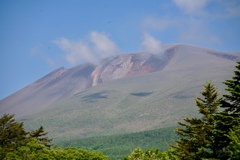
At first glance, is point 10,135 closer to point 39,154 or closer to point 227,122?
point 39,154

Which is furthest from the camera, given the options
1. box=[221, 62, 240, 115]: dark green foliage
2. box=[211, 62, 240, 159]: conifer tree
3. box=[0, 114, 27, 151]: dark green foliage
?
box=[0, 114, 27, 151]: dark green foliage

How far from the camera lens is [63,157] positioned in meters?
54.9

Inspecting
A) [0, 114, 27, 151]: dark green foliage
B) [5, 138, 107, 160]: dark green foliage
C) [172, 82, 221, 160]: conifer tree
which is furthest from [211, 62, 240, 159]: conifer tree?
[0, 114, 27, 151]: dark green foliage

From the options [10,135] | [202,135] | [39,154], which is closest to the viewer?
[202,135]

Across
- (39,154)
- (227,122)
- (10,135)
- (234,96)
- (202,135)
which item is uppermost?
(10,135)

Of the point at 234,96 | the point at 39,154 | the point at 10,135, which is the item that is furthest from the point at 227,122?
the point at 10,135

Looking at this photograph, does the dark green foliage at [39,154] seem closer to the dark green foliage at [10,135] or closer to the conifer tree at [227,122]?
the dark green foliage at [10,135]

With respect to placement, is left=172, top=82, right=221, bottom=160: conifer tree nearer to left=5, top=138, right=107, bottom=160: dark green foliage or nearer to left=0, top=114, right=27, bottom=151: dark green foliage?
left=5, top=138, right=107, bottom=160: dark green foliage

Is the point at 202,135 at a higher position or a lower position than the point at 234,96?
lower

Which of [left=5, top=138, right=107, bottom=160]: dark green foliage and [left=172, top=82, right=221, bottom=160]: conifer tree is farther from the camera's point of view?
[left=5, top=138, right=107, bottom=160]: dark green foliage

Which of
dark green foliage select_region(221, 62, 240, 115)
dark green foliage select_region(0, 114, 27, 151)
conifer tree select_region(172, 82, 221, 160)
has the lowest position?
conifer tree select_region(172, 82, 221, 160)

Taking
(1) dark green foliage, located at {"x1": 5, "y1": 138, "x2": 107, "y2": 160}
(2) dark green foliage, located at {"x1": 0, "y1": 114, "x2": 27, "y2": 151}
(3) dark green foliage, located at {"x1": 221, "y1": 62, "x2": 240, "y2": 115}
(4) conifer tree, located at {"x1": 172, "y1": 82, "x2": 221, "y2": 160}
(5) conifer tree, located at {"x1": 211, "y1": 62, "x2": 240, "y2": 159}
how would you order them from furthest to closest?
(2) dark green foliage, located at {"x1": 0, "y1": 114, "x2": 27, "y2": 151} → (1) dark green foliage, located at {"x1": 5, "y1": 138, "x2": 107, "y2": 160} → (4) conifer tree, located at {"x1": 172, "y1": 82, "x2": 221, "y2": 160} → (3) dark green foliage, located at {"x1": 221, "y1": 62, "x2": 240, "y2": 115} → (5) conifer tree, located at {"x1": 211, "y1": 62, "x2": 240, "y2": 159}

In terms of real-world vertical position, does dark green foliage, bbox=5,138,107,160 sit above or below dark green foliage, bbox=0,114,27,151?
below

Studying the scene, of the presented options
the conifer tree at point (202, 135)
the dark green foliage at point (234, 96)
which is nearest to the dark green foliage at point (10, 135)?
the conifer tree at point (202, 135)
